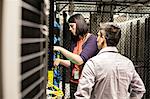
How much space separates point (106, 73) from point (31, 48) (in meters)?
1.66

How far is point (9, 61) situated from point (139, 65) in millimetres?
4646

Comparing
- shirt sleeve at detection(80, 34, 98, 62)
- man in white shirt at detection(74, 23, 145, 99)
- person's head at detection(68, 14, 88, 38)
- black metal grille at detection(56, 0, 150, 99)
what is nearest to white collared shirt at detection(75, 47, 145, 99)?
man in white shirt at detection(74, 23, 145, 99)

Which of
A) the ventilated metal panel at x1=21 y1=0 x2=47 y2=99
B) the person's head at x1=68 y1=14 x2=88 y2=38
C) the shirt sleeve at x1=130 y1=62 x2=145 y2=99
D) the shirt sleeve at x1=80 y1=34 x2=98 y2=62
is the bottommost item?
the shirt sleeve at x1=130 y1=62 x2=145 y2=99

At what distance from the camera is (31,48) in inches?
13.0

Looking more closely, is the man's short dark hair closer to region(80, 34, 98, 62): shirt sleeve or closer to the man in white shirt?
the man in white shirt

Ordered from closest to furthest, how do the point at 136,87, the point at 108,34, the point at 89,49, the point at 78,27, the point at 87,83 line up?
the point at 87,83
the point at 108,34
the point at 136,87
the point at 89,49
the point at 78,27

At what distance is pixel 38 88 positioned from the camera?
0.40 metres

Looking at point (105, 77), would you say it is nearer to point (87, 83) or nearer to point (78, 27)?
point (87, 83)

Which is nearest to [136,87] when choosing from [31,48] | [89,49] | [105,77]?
[105,77]

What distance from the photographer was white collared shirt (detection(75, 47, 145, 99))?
1938mm

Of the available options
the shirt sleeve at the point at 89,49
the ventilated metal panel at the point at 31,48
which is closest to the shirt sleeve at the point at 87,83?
the shirt sleeve at the point at 89,49

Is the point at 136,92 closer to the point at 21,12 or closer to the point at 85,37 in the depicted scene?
the point at 85,37

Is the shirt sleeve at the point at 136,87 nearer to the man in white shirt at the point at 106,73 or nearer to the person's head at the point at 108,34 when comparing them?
the man in white shirt at the point at 106,73

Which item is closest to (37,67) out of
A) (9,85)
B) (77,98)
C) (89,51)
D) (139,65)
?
(9,85)
